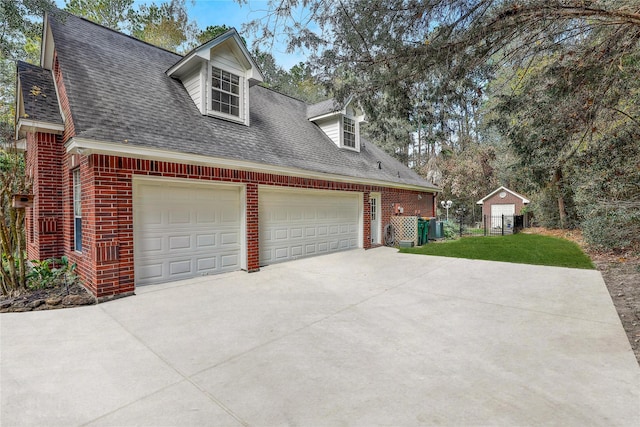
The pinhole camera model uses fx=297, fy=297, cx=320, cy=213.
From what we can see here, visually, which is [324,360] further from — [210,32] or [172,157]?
[210,32]

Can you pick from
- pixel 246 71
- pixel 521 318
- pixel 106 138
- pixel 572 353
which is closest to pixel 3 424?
pixel 106 138

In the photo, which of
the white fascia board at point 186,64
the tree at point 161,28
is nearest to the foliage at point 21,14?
the white fascia board at point 186,64

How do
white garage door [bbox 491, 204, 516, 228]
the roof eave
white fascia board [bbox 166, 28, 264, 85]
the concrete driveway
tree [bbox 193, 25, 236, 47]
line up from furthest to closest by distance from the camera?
white garage door [bbox 491, 204, 516, 228], tree [bbox 193, 25, 236, 47], white fascia board [bbox 166, 28, 264, 85], the roof eave, the concrete driveway

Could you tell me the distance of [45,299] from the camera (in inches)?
194

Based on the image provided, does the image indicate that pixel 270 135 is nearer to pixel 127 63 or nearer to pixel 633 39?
pixel 127 63

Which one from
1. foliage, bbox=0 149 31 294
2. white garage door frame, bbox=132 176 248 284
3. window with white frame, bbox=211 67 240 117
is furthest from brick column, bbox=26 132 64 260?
window with white frame, bbox=211 67 240 117

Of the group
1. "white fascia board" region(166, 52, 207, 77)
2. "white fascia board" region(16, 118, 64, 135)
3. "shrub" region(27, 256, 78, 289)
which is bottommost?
"shrub" region(27, 256, 78, 289)

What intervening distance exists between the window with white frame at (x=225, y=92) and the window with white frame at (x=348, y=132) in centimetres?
489

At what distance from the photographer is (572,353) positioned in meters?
3.19

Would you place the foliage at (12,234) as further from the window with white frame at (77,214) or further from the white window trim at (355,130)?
the white window trim at (355,130)

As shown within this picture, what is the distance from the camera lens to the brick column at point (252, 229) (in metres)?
7.22

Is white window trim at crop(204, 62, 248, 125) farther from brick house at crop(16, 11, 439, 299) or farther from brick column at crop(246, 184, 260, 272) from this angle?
brick column at crop(246, 184, 260, 272)

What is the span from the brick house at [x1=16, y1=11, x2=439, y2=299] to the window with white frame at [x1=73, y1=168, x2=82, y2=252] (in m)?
0.03

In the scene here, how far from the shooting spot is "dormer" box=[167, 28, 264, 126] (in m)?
7.45
